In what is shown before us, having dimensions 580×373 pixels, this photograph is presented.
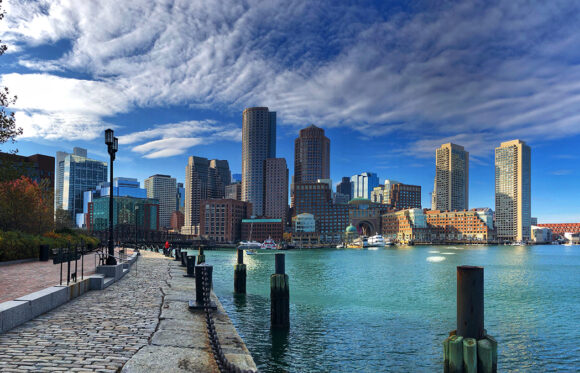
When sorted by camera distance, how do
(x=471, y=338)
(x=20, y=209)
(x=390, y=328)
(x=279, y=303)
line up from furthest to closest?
(x=20, y=209), (x=390, y=328), (x=279, y=303), (x=471, y=338)

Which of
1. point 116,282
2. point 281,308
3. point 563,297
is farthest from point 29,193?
point 563,297

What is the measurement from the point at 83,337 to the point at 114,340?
884 mm

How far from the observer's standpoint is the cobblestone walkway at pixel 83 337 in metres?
9.21

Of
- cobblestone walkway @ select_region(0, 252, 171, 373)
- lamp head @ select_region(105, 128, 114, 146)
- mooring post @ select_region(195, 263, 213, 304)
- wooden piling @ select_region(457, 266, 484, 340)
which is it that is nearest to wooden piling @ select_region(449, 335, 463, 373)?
wooden piling @ select_region(457, 266, 484, 340)

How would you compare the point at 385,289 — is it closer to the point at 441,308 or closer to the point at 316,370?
the point at 441,308

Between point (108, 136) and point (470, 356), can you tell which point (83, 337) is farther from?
point (108, 136)

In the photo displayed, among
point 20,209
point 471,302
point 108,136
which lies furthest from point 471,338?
point 20,209

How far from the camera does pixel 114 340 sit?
11.5m

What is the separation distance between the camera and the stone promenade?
30.8 ft

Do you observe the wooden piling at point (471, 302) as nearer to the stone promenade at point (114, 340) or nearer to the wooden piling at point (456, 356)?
the wooden piling at point (456, 356)

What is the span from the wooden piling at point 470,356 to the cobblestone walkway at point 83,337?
332 inches

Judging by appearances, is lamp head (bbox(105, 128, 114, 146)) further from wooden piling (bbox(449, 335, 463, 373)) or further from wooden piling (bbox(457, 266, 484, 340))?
wooden piling (bbox(449, 335, 463, 373))

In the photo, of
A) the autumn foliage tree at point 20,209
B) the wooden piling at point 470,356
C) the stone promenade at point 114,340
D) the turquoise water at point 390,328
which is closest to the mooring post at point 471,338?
the wooden piling at point 470,356

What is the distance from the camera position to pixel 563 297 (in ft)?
137
